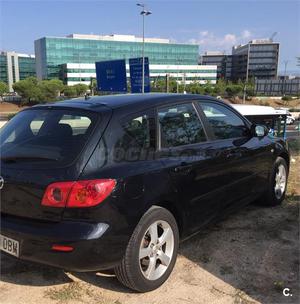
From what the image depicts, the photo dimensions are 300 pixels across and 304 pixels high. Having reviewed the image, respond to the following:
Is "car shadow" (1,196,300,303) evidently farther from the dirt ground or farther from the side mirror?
the side mirror

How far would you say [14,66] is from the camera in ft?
481

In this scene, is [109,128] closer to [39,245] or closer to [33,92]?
[39,245]

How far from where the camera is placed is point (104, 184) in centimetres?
300

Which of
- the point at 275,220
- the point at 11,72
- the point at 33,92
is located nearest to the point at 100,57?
the point at 11,72

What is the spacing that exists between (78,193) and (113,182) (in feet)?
0.89

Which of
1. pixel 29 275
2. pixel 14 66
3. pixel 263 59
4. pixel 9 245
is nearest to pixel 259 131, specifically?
pixel 29 275

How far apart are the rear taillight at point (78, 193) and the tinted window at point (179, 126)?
33.9 inches

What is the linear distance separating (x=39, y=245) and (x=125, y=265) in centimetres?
67

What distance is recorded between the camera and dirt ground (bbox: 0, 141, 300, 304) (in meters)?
3.31

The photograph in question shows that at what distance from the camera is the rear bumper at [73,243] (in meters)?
2.93

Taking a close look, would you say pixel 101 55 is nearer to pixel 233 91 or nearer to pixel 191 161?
pixel 233 91

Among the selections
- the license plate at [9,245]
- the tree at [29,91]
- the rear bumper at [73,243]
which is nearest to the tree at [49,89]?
the tree at [29,91]

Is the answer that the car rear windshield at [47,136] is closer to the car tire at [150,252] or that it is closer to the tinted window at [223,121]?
the car tire at [150,252]

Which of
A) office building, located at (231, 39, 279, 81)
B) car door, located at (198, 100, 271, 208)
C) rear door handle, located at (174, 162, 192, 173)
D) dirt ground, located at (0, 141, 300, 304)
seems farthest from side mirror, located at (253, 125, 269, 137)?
office building, located at (231, 39, 279, 81)
